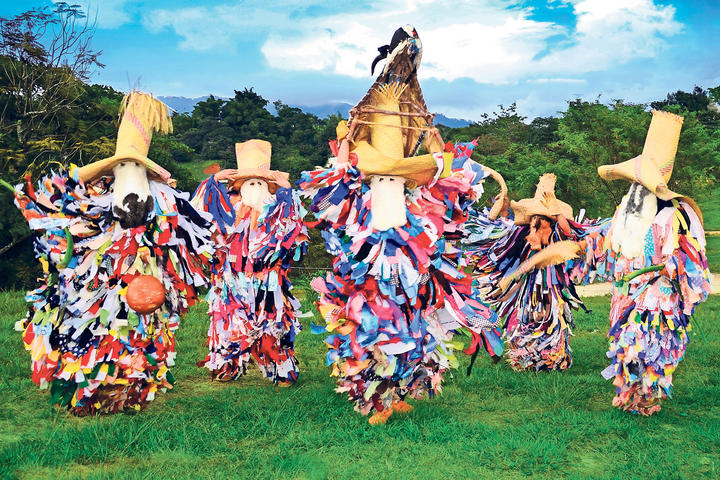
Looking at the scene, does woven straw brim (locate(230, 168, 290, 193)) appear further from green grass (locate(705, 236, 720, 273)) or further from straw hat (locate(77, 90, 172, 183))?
green grass (locate(705, 236, 720, 273))

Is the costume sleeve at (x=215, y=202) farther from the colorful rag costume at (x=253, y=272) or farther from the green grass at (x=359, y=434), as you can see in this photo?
the green grass at (x=359, y=434)

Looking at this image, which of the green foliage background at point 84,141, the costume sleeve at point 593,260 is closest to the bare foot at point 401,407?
the costume sleeve at point 593,260

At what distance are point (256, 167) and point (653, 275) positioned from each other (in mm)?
3481

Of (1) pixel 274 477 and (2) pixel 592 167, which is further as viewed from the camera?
(2) pixel 592 167

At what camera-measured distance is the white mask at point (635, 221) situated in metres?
4.95

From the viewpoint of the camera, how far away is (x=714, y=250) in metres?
20.3

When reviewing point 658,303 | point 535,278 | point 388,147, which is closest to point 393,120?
point 388,147

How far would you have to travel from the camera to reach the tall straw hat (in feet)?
15.0

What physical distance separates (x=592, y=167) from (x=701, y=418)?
1258cm

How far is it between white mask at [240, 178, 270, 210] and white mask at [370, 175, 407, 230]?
1.60 meters

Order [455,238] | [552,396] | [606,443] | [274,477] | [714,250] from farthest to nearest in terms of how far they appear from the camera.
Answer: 1. [714,250]
2. [552,396]
3. [455,238]
4. [606,443]
5. [274,477]

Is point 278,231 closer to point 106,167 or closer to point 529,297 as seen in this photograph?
point 106,167

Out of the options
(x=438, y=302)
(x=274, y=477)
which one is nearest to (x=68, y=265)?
(x=274, y=477)

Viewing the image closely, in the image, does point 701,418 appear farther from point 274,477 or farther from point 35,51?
point 35,51
